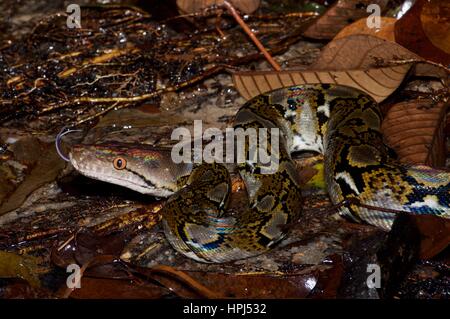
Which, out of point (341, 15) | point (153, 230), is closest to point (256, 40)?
point (341, 15)

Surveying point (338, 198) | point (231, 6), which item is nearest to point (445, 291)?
point (338, 198)

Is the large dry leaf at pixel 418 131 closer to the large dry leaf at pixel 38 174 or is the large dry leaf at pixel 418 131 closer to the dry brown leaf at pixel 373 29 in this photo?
the dry brown leaf at pixel 373 29

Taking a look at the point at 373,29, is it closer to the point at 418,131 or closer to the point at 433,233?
the point at 418,131

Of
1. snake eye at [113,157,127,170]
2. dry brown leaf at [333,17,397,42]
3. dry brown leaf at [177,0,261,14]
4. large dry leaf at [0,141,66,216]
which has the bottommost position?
large dry leaf at [0,141,66,216]

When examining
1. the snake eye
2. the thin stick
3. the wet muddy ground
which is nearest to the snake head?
the snake eye

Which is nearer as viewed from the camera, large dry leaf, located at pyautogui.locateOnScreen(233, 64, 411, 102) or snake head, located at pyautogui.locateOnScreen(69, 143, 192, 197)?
snake head, located at pyautogui.locateOnScreen(69, 143, 192, 197)

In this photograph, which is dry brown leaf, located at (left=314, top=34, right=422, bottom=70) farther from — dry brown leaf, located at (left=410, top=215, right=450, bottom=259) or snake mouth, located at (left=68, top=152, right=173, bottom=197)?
snake mouth, located at (left=68, top=152, right=173, bottom=197)

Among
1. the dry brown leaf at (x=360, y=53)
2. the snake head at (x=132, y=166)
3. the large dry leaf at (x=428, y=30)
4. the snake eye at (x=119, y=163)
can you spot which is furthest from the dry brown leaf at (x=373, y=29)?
the snake eye at (x=119, y=163)

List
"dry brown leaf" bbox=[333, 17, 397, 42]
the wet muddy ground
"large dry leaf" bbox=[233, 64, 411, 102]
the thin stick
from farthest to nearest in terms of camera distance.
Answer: the thin stick, "dry brown leaf" bbox=[333, 17, 397, 42], "large dry leaf" bbox=[233, 64, 411, 102], the wet muddy ground
